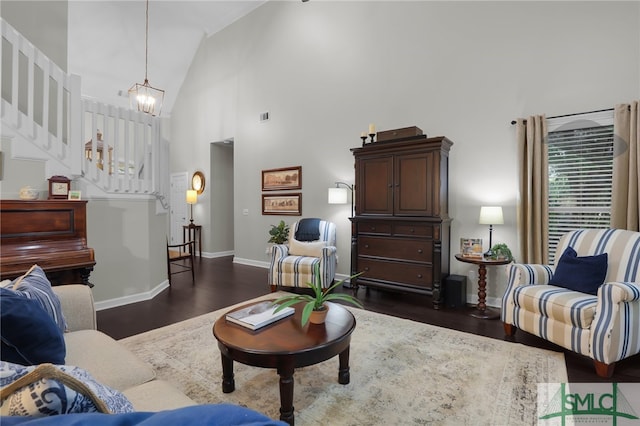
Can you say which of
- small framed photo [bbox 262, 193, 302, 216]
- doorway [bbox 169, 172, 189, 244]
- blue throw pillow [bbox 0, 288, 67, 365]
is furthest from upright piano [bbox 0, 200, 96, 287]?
doorway [bbox 169, 172, 189, 244]

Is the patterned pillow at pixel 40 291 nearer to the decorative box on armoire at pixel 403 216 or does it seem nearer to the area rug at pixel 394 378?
the area rug at pixel 394 378

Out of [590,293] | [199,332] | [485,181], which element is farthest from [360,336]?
[485,181]

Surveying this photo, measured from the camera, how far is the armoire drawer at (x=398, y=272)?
3723 millimetres

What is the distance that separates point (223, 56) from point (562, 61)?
6.11m

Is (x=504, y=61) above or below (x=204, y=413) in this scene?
above

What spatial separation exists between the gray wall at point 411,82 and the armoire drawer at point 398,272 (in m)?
0.60

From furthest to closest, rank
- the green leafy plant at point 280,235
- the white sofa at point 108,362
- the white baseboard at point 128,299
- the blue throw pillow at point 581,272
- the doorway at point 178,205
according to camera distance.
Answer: the doorway at point 178,205
the green leafy plant at point 280,235
the white baseboard at point 128,299
the blue throw pillow at point 581,272
the white sofa at point 108,362

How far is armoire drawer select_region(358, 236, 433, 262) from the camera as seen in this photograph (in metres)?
3.73

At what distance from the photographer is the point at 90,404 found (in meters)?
0.71

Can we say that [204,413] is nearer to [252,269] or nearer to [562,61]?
[562,61]

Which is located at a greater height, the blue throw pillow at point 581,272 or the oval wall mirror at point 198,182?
the oval wall mirror at point 198,182

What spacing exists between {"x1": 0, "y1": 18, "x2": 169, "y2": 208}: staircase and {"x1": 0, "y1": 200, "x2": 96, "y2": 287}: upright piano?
521 mm

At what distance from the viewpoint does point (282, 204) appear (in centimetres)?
590

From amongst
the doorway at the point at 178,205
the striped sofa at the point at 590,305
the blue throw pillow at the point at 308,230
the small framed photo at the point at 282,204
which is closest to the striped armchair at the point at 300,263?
the blue throw pillow at the point at 308,230
